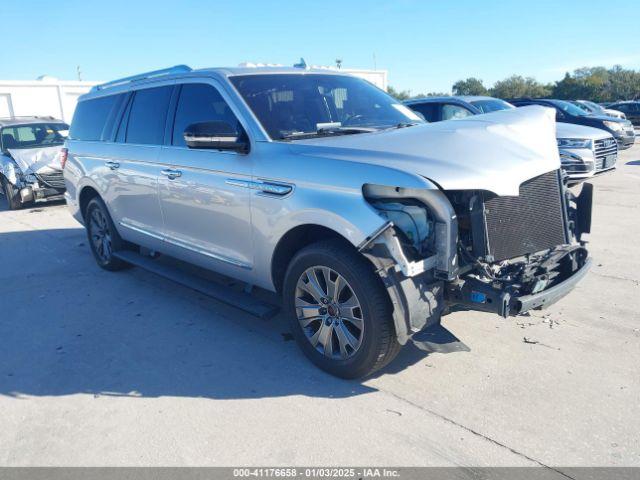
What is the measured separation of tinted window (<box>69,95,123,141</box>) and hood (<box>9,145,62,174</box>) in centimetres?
520

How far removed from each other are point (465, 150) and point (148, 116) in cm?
335

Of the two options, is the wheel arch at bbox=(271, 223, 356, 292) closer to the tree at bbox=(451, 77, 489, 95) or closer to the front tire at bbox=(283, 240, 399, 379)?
the front tire at bbox=(283, 240, 399, 379)

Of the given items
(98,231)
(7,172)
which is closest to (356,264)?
(98,231)

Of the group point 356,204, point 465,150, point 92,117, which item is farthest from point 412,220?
point 92,117

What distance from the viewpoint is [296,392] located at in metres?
3.47

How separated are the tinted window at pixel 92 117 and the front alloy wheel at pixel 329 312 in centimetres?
363

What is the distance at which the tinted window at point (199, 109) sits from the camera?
4211 mm

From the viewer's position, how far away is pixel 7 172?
446 inches

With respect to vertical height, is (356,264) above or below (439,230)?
below

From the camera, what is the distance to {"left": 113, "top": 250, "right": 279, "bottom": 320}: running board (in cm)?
399

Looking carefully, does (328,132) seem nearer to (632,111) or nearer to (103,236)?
(103,236)

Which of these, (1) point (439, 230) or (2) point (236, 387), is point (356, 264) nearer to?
(1) point (439, 230)

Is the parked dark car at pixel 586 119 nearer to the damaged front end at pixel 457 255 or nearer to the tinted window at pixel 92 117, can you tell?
the tinted window at pixel 92 117

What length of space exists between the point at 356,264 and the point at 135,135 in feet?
10.7
